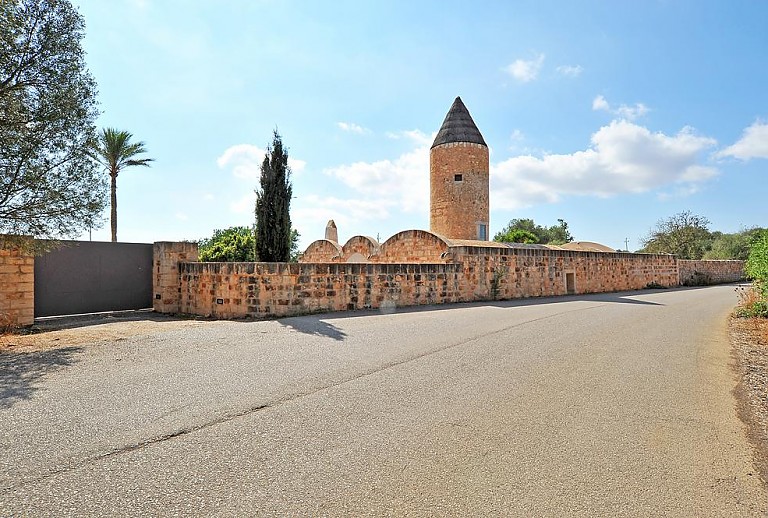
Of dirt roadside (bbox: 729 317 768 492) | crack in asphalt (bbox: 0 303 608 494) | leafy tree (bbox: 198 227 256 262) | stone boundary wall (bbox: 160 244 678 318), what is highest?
leafy tree (bbox: 198 227 256 262)

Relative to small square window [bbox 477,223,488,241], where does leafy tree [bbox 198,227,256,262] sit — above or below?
below

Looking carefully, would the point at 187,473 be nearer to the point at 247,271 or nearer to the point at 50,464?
the point at 50,464

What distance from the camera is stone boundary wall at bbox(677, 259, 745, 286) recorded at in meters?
28.9

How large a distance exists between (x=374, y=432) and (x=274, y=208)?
10623 mm

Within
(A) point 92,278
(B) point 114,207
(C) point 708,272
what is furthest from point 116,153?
(C) point 708,272

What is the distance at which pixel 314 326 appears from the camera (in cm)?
921

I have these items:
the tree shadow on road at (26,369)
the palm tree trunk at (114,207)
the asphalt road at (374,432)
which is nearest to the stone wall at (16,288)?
the tree shadow on road at (26,369)

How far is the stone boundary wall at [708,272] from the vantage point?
28.9 metres

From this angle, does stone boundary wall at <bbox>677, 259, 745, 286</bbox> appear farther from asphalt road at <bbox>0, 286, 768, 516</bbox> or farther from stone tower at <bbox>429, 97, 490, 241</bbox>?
asphalt road at <bbox>0, 286, 768, 516</bbox>

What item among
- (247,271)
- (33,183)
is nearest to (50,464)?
(33,183)

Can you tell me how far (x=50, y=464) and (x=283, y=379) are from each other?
8.09ft

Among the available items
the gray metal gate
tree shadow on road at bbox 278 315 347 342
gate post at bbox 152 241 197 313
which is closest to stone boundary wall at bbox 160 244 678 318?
gate post at bbox 152 241 197 313

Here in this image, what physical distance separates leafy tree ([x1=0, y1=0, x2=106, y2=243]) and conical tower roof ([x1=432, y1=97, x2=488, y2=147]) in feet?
64.1

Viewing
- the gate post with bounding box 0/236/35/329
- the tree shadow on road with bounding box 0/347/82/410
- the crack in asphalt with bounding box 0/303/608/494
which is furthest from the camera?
the gate post with bounding box 0/236/35/329
